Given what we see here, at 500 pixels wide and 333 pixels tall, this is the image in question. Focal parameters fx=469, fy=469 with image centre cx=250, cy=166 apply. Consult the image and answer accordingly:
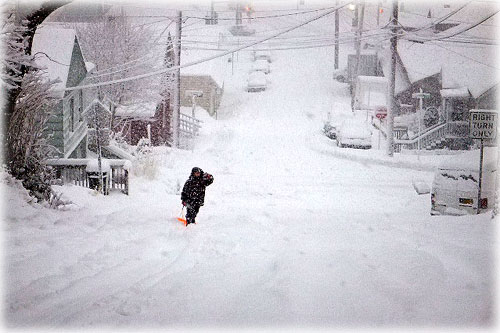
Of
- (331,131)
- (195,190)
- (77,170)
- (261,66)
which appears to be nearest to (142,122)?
(331,131)

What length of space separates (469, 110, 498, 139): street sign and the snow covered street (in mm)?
1796

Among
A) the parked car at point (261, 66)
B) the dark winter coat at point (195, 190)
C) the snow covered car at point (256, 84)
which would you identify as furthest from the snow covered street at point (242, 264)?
the parked car at point (261, 66)

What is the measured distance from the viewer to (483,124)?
1009cm

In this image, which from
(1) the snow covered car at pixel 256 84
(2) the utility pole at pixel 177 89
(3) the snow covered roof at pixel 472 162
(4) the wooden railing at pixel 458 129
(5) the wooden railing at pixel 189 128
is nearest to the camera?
(3) the snow covered roof at pixel 472 162

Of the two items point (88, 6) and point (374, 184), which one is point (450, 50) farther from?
point (88, 6)

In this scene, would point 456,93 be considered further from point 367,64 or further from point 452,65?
point 367,64

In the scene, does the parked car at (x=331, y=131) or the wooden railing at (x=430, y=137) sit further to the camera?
the parked car at (x=331, y=131)

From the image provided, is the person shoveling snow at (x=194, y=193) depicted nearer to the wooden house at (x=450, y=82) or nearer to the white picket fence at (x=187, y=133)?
the white picket fence at (x=187, y=133)

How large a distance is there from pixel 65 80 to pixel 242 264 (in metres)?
11.5

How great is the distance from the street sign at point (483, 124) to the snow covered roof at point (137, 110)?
20.1 m

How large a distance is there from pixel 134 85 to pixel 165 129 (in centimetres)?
485

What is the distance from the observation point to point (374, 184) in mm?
19578

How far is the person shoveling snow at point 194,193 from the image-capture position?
389 inches

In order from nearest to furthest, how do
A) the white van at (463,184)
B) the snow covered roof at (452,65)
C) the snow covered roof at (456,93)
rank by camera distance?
the white van at (463,184) < the snow covered roof at (456,93) < the snow covered roof at (452,65)
